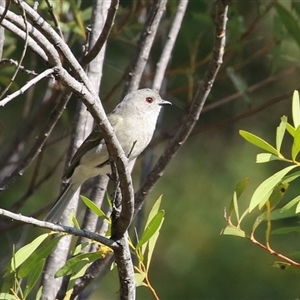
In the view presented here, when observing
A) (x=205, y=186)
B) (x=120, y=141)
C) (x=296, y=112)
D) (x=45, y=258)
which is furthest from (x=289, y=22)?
(x=205, y=186)

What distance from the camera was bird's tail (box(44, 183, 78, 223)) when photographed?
13.3 feet

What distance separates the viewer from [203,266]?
6.41 meters

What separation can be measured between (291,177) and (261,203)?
147 mm

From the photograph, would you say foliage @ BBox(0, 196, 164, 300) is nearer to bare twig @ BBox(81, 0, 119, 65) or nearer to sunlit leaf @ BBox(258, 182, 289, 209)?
sunlit leaf @ BBox(258, 182, 289, 209)

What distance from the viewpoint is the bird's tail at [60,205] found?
4.04 m

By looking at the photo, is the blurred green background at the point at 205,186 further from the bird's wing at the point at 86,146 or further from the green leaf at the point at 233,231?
the green leaf at the point at 233,231

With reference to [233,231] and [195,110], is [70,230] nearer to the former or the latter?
[233,231]

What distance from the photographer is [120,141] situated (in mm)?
4309

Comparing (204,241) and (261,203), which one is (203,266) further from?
(261,203)

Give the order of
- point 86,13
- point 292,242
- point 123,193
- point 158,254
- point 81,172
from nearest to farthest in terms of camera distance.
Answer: point 123,193
point 81,172
point 86,13
point 292,242
point 158,254

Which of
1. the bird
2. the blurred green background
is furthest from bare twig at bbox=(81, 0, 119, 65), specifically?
the blurred green background

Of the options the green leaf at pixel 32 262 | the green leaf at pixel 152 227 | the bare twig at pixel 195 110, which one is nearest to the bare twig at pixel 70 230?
the green leaf at pixel 152 227

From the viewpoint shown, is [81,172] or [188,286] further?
[188,286]

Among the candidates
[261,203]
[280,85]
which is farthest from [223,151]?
[261,203]
